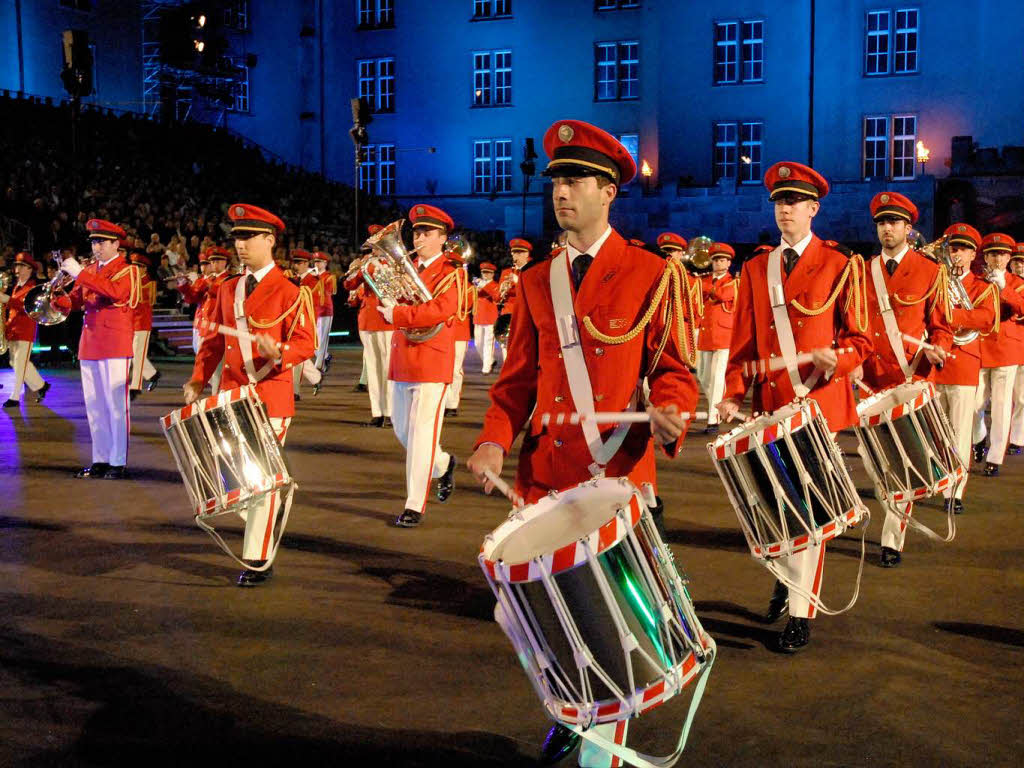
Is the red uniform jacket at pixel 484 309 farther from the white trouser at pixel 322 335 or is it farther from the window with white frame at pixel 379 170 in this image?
the window with white frame at pixel 379 170

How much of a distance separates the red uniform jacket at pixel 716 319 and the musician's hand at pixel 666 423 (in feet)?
32.2

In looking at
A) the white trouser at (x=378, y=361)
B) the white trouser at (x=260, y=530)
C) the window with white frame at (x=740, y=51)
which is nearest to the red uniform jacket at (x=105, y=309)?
the white trouser at (x=260, y=530)

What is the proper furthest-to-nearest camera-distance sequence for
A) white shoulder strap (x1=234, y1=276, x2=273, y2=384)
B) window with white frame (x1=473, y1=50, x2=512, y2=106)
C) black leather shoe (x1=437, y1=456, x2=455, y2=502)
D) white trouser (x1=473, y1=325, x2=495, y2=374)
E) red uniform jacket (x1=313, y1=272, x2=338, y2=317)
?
window with white frame (x1=473, y1=50, x2=512, y2=106) < white trouser (x1=473, y1=325, x2=495, y2=374) < red uniform jacket (x1=313, y1=272, x2=338, y2=317) < black leather shoe (x1=437, y1=456, x2=455, y2=502) < white shoulder strap (x1=234, y1=276, x2=273, y2=384)

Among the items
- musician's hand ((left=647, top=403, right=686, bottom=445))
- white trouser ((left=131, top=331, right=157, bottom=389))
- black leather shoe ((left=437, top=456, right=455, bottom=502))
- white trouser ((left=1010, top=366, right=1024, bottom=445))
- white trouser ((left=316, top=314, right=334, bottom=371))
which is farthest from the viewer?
white trouser ((left=316, top=314, right=334, bottom=371))

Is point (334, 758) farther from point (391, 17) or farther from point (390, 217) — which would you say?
point (391, 17)

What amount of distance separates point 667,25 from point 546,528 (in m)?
40.2

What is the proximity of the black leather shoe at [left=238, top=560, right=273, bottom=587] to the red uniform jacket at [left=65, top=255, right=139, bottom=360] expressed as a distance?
13.5ft

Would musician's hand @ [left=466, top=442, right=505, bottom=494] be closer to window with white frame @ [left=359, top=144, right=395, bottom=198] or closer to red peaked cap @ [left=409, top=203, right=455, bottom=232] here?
red peaked cap @ [left=409, top=203, right=455, bottom=232]

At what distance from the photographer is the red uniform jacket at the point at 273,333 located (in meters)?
6.60

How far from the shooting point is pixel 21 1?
42.3 metres

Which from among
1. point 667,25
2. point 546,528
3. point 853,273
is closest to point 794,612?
point 853,273

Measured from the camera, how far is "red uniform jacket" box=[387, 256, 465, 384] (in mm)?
7797

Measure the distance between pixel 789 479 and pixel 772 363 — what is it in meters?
0.72

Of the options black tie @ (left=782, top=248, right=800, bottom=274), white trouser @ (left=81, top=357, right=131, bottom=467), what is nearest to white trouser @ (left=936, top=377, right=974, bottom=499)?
black tie @ (left=782, top=248, right=800, bottom=274)
